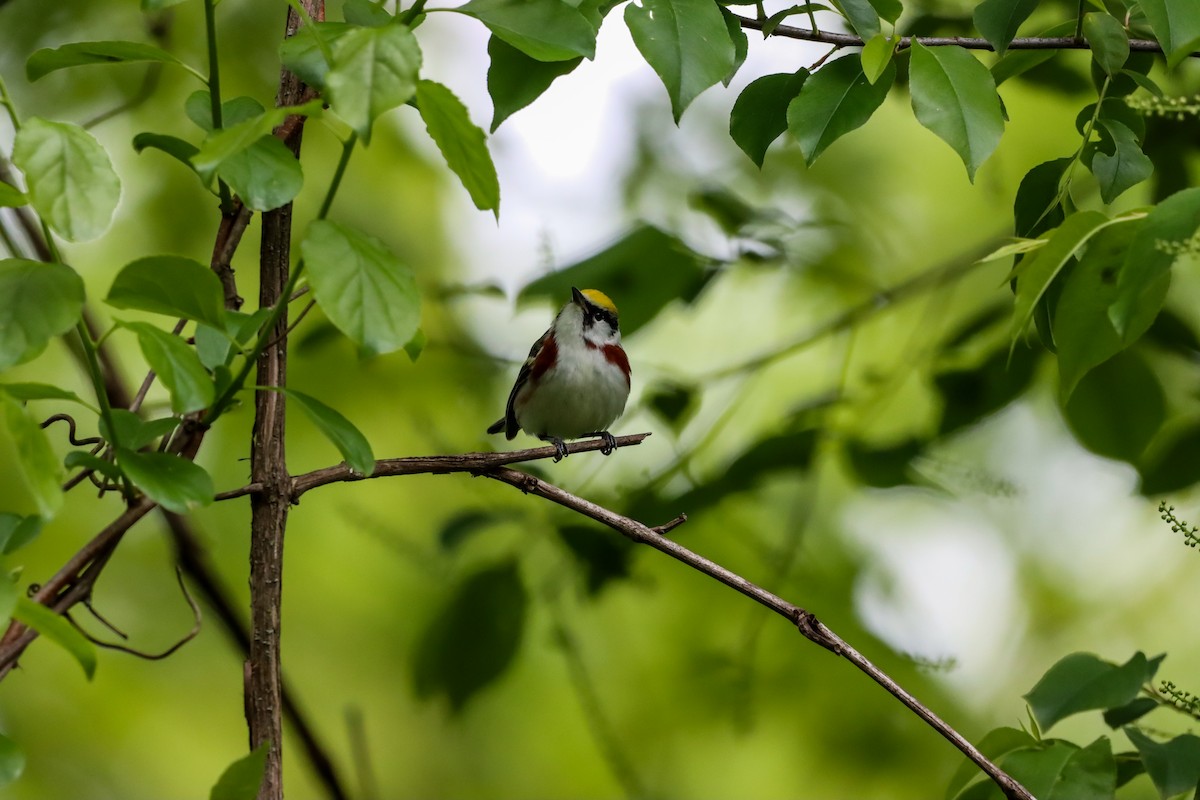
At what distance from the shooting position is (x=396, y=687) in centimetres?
487

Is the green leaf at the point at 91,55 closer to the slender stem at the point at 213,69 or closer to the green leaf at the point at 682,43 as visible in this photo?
the slender stem at the point at 213,69

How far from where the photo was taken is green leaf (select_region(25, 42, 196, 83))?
1.35m

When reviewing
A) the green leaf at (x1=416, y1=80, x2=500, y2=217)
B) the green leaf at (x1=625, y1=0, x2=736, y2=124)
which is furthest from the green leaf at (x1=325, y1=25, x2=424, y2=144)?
the green leaf at (x1=625, y1=0, x2=736, y2=124)

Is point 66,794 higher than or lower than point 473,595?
lower

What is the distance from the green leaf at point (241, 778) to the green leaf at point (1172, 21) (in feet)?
4.57

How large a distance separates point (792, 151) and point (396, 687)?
9.30 feet

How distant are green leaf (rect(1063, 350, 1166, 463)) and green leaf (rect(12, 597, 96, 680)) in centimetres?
229

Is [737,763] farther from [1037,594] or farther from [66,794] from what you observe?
[66,794]

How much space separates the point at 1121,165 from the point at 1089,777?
922 mm

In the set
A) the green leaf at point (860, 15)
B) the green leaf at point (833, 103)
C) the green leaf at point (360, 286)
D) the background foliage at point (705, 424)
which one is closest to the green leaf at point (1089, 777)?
the background foliage at point (705, 424)

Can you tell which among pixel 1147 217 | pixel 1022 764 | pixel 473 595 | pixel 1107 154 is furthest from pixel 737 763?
pixel 1147 217

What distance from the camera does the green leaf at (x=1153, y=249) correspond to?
1.26 meters

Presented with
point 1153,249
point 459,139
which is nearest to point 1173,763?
point 1153,249

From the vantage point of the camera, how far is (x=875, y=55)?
4.86 feet
